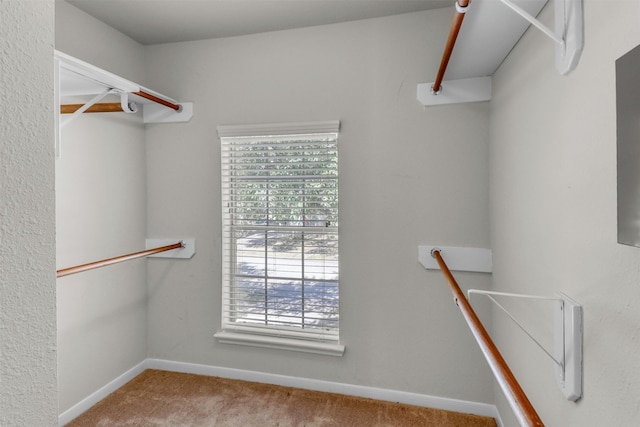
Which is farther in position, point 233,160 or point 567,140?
point 233,160

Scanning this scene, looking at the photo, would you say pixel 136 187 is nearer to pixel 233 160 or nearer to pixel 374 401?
pixel 233 160

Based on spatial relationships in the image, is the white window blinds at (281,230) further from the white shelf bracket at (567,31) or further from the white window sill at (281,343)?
the white shelf bracket at (567,31)

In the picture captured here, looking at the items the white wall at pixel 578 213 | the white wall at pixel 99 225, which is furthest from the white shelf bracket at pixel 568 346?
the white wall at pixel 99 225

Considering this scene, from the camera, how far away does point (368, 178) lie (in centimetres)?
197

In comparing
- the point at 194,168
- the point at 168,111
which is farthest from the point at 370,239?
the point at 168,111

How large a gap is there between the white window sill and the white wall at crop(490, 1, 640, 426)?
3.27 feet

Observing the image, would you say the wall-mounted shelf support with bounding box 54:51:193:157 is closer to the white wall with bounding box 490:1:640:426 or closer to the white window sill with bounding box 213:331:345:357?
the white window sill with bounding box 213:331:345:357

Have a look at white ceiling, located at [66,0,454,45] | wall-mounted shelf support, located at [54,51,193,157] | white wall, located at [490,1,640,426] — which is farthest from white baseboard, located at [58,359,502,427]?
white ceiling, located at [66,0,454,45]

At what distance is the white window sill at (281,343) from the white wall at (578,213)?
1.00 m

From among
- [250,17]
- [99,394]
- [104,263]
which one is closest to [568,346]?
[104,263]

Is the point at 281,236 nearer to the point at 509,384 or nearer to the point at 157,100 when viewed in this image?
the point at 157,100

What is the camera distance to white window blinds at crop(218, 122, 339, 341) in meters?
2.05

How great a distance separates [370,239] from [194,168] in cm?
132

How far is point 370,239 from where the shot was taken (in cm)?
198
